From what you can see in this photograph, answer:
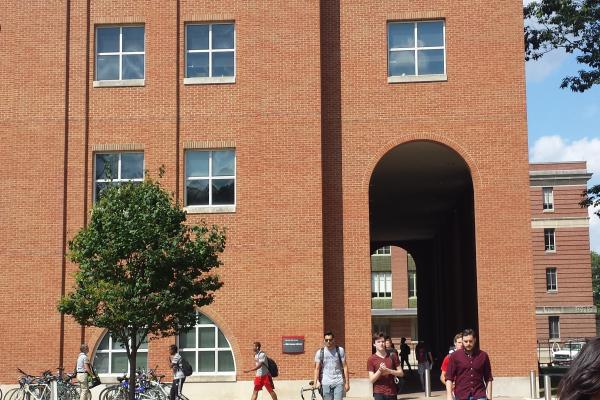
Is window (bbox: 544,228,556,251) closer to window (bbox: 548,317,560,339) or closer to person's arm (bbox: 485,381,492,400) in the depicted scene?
window (bbox: 548,317,560,339)

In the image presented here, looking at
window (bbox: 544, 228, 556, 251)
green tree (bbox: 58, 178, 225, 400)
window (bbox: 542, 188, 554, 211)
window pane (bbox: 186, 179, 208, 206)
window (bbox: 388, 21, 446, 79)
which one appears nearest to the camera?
green tree (bbox: 58, 178, 225, 400)

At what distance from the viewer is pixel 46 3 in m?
25.1

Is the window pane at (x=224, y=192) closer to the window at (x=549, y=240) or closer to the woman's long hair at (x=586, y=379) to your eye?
the woman's long hair at (x=586, y=379)

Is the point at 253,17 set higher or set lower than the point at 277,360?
higher

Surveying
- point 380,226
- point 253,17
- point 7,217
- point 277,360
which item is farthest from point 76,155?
point 380,226

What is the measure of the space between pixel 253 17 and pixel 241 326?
8333mm

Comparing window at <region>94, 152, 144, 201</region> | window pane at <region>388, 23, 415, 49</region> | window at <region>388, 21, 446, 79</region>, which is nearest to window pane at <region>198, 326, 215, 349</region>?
window at <region>94, 152, 144, 201</region>

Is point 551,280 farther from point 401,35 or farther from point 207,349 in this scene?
point 207,349

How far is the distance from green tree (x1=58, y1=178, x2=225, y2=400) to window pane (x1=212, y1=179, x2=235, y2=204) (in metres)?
5.95

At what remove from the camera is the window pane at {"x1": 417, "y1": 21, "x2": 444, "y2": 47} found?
82.7 ft

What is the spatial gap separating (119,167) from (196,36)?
13.7ft

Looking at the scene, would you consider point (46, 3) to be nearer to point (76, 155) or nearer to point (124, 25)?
point (124, 25)

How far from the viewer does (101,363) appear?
2416 centimetres

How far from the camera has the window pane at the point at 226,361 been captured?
77.9 feet
